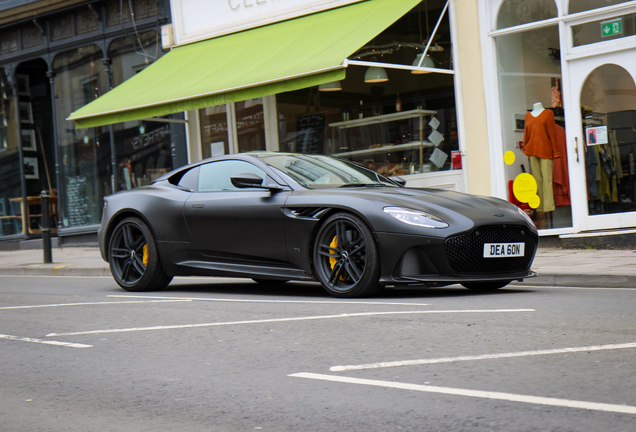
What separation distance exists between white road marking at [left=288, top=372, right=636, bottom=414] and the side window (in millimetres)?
4232

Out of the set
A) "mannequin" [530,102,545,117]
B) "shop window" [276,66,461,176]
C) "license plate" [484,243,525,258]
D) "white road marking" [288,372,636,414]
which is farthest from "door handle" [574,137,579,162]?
"white road marking" [288,372,636,414]

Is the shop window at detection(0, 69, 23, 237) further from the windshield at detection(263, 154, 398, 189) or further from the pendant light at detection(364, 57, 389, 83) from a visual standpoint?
the windshield at detection(263, 154, 398, 189)

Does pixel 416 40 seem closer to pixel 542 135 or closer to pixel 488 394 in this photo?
pixel 542 135

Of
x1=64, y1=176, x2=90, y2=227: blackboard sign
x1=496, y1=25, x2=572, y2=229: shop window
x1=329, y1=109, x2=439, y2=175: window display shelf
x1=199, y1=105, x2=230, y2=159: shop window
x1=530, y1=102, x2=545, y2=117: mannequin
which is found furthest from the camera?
x1=64, y1=176, x2=90, y2=227: blackboard sign

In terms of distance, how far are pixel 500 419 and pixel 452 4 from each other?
10682 millimetres

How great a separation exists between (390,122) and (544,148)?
2749 millimetres

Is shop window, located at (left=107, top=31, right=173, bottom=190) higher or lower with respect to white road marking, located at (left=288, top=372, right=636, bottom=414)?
higher

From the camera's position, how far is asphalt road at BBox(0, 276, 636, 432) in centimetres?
327

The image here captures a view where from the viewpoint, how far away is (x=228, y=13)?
16047 millimetres

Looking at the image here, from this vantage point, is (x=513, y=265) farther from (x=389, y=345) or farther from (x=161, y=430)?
(x=161, y=430)

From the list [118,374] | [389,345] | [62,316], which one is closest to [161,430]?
[118,374]

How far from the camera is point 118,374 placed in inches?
170

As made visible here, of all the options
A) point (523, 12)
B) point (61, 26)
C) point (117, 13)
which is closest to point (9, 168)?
point (61, 26)

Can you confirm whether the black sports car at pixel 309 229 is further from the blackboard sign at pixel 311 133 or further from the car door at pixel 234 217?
the blackboard sign at pixel 311 133
